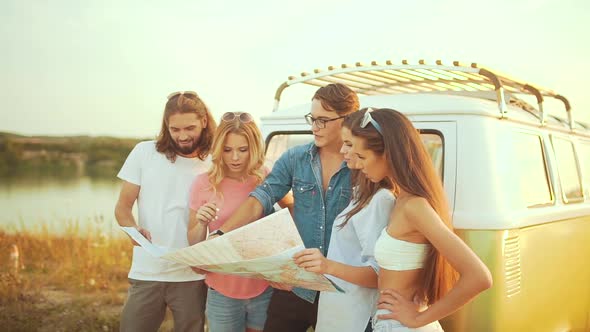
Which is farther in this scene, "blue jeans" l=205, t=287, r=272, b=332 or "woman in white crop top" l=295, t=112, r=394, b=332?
"blue jeans" l=205, t=287, r=272, b=332

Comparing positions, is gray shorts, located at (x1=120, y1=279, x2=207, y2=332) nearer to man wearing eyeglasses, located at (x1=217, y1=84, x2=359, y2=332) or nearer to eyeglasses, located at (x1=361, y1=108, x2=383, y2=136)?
man wearing eyeglasses, located at (x1=217, y1=84, x2=359, y2=332)

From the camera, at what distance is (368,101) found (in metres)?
4.05

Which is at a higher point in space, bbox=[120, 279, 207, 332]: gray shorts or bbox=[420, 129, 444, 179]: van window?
bbox=[420, 129, 444, 179]: van window

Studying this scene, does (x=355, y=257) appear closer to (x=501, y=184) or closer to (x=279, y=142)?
(x=501, y=184)

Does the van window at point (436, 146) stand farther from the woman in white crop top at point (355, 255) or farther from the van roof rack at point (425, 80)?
the woman in white crop top at point (355, 255)

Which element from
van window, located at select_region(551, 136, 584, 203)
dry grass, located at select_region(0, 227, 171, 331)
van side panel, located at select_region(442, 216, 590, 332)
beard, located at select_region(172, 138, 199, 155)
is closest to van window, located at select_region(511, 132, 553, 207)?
van side panel, located at select_region(442, 216, 590, 332)

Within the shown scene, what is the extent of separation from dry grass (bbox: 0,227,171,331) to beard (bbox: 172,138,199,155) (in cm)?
397

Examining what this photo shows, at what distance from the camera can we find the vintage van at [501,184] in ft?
11.1

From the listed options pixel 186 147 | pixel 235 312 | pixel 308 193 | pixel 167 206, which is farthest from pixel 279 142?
pixel 235 312

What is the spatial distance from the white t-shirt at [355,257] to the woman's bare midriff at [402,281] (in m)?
0.16

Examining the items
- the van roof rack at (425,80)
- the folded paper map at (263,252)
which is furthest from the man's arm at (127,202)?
the van roof rack at (425,80)

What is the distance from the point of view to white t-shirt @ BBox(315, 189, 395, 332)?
9.07ft

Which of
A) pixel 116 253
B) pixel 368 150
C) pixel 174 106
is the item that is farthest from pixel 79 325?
pixel 368 150

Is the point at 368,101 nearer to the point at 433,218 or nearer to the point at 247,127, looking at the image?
the point at 247,127
